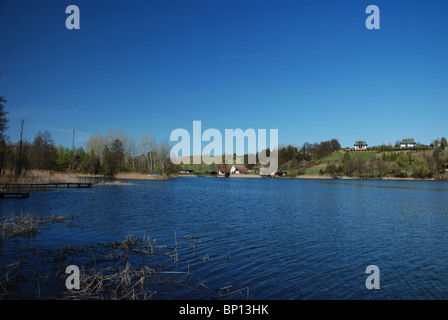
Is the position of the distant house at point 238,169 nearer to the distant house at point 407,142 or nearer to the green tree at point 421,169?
the green tree at point 421,169

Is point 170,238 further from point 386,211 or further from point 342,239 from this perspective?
point 386,211

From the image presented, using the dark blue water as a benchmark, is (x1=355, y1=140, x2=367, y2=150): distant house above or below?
above

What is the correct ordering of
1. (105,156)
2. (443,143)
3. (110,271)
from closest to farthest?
1. (110,271)
2. (105,156)
3. (443,143)

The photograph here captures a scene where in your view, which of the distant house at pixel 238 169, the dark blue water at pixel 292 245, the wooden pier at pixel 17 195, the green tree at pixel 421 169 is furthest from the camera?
the distant house at pixel 238 169

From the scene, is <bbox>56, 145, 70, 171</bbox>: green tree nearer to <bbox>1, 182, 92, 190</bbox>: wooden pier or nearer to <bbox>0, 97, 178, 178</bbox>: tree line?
<bbox>0, 97, 178, 178</bbox>: tree line

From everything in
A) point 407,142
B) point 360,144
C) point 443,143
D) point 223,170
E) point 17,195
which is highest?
point 407,142

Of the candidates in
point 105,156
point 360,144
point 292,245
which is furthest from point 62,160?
point 360,144

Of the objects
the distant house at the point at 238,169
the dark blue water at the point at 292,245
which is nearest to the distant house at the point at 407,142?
the distant house at the point at 238,169

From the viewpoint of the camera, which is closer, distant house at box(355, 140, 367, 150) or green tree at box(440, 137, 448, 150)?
green tree at box(440, 137, 448, 150)

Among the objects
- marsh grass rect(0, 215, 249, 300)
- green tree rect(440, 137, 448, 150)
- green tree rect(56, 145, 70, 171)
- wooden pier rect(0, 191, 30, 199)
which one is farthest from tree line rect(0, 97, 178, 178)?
green tree rect(440, 137, 448, 150)

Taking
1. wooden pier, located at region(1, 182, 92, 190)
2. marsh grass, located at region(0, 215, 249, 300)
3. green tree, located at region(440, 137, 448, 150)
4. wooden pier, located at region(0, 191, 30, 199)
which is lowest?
marsh grass, located at region(0, 215, 249, 300)

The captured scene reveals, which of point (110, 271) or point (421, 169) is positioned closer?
point (110, 271)

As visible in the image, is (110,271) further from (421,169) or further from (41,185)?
(421,169)
